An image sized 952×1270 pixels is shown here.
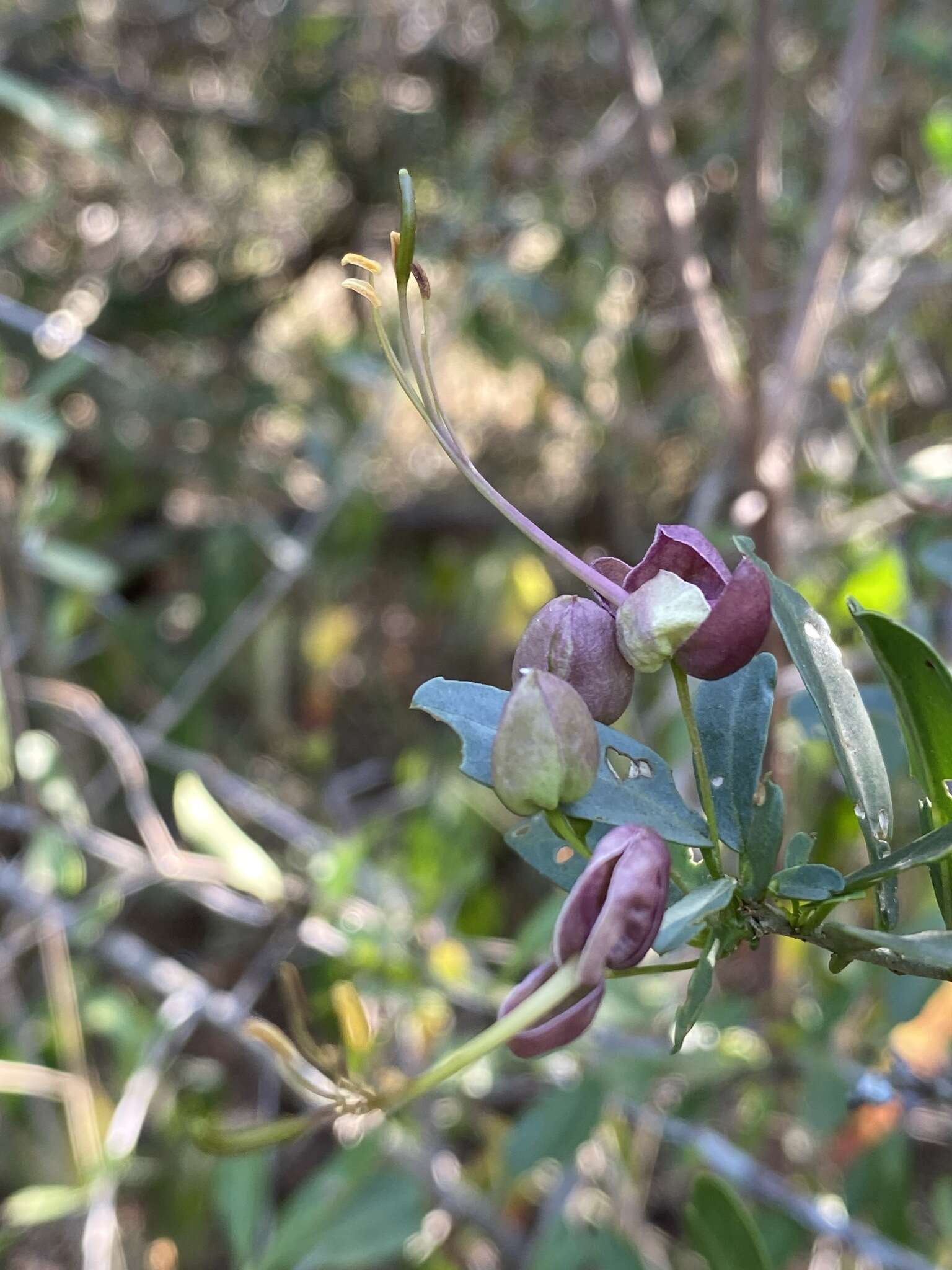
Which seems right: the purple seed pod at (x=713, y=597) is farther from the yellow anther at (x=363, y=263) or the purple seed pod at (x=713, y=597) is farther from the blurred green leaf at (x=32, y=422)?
the blurred green leaf at (x=32, y=422)

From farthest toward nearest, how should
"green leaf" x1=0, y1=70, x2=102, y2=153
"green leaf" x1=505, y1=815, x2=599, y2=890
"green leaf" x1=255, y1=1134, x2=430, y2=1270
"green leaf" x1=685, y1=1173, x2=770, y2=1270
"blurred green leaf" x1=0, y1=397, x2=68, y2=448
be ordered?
"green leaf" x1=0, y1=70, x2=102, y2=153
"blurred green leaf" x1=0, y1=397, x2=68, y2=448
"green leaf" x1=255, y1=1134, x2=430, y2=1270
"green leaf" x1=685, y1=1173, x2=770, y2=1270
"green leaf" x1=505, y1=815, x2=599, y2=890

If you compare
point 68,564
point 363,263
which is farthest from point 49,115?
point 363,263

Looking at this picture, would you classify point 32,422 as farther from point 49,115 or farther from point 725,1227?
point 725,1227

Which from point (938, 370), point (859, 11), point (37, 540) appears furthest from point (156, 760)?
point (938, 370)

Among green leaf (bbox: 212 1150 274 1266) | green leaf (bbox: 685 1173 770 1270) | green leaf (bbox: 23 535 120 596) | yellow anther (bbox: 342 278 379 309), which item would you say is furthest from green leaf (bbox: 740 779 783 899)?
green leaf (bbox: 23 535 120 596)

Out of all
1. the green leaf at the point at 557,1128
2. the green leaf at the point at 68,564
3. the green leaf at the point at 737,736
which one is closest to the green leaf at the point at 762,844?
the green leaf at the point at 737,736

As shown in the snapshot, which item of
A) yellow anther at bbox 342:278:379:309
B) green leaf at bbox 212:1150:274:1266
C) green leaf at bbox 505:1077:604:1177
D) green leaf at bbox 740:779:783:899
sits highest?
yellow anther at bbox 342:278:379:309

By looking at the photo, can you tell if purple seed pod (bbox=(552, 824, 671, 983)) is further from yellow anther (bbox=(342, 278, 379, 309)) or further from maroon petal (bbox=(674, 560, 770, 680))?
yellow anther (bbox=(342, 278, 379, 309))
